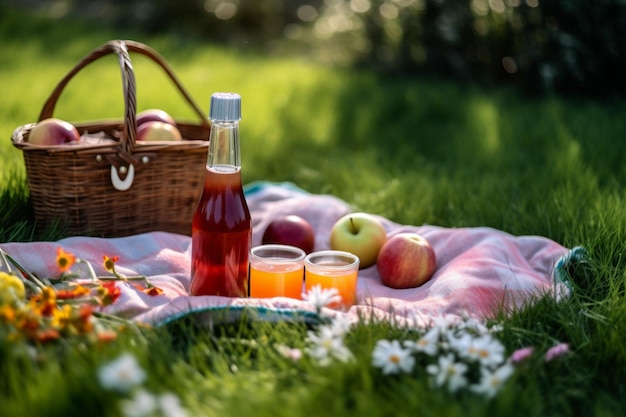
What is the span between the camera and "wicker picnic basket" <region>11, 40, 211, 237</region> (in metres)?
2.34

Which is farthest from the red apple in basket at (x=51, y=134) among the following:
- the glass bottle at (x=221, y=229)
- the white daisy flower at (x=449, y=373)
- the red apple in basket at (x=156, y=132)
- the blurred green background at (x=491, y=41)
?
the blurred green background at (x=491, y=41)

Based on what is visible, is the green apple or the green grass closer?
the green grass

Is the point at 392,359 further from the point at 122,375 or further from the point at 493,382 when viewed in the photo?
the point at 122,375

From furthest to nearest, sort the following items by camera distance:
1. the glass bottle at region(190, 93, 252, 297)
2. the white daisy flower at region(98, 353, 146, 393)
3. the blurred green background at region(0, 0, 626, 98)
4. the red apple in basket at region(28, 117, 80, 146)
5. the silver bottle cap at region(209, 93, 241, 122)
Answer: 1. the blurred green background at region(0, 0, 626, 98)
2. the red apple in basket at region(28, 117, 80, 146)
3. the glass bottle at region(190, 93, 252, 297)
4. the silver bottle cap at region(209, 93, 241, 122)
5. the white daisy flower at region(98, 353, 146, 393)

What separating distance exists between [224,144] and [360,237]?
2.22 ft

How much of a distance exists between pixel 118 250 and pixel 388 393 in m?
1.10

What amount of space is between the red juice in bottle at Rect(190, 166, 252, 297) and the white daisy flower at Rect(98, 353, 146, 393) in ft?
2.07

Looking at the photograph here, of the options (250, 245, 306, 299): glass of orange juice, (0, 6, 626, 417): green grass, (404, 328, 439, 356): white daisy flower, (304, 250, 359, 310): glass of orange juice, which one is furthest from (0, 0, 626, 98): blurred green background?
(404, 328, 439, 356): white daisy flower

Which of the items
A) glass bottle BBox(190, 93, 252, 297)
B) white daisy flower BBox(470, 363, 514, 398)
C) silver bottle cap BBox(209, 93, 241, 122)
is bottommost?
white daisy flower BBox(470, 363, 514, 398)

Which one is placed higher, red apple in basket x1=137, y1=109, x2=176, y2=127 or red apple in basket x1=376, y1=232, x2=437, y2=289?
red apple in basket x1=137, y1=109, x2=176, y2=127

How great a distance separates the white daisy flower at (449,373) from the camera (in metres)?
1.52

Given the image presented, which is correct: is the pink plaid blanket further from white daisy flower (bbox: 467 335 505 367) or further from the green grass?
white daisy flower (bbox: 467 335 505 367)

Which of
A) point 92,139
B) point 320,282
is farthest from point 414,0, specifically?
point 320,282

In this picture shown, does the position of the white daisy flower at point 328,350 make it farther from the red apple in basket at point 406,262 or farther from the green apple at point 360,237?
the green apple at point 360,237
